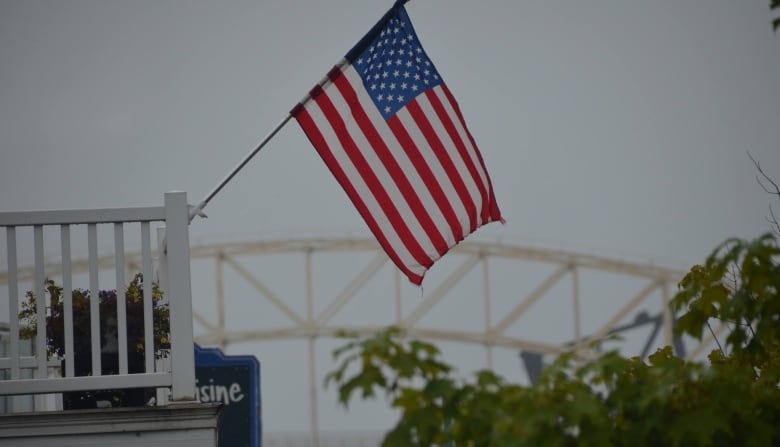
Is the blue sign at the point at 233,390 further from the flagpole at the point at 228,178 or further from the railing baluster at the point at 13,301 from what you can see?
the railing baluster at the point at 13,301

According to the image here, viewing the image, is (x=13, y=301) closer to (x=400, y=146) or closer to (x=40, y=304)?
(x=40, y=304)

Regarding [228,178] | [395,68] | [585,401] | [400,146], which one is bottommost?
[585,401]

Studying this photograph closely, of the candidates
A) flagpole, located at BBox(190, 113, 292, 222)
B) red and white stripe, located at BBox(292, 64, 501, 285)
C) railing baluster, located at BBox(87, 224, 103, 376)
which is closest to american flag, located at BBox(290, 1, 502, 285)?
red and white stripe, located at BBox(292, 64, 501, 285)

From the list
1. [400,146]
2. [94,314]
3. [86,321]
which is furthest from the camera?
[400,146]

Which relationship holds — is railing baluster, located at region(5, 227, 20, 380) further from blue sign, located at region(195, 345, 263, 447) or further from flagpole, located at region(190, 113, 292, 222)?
blue sign, located at region(195, 345, 263, 447)

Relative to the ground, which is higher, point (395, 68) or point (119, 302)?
point (395, 68)

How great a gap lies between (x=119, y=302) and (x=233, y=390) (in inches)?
327

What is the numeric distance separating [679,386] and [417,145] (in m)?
→ 4.21

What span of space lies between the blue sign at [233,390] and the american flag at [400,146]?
5.92 meters

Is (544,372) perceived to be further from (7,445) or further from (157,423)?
(7,445)

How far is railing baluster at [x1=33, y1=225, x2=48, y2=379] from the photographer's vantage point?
9812 mm

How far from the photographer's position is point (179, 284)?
9.98 m

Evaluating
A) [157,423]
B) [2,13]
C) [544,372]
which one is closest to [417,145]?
[157,423]

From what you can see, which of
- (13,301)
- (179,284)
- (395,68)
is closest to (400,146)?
(395,68)
